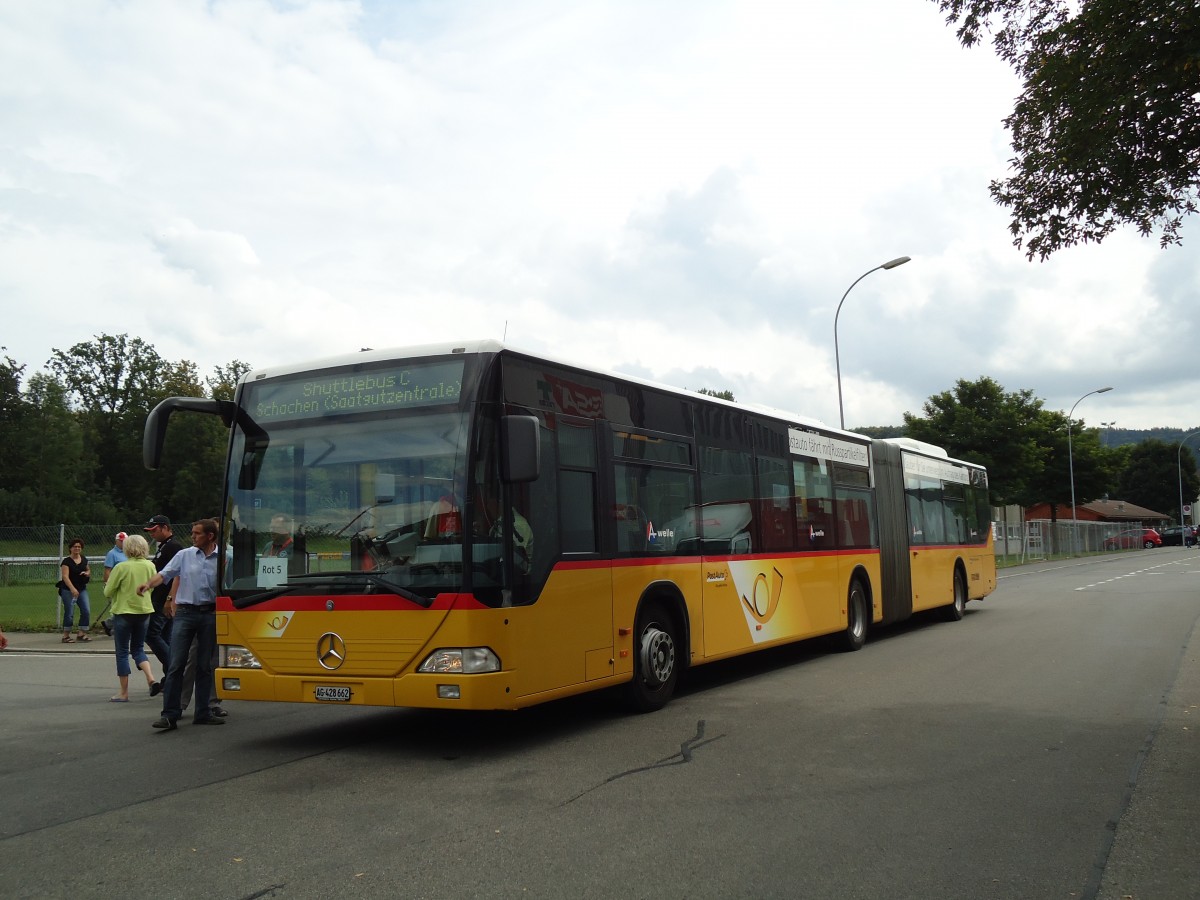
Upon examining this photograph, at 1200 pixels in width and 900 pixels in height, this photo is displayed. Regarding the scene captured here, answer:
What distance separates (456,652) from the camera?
7457 mm

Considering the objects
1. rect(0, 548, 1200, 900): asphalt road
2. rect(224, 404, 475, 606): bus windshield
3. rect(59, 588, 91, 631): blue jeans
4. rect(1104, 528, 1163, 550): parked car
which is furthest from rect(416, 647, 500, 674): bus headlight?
rect(1104, 528, 1163, 550): parked car

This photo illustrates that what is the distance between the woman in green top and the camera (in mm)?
10367

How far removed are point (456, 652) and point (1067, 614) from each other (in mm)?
15948

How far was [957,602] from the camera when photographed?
65.1ft

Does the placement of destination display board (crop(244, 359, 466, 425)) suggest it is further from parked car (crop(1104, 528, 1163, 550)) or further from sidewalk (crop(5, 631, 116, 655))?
parked car (crop(1104, 528, 1163, 550))

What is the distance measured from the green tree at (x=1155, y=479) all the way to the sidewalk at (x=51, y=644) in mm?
130157

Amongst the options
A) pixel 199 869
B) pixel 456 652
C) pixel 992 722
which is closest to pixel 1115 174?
pixel 992 722

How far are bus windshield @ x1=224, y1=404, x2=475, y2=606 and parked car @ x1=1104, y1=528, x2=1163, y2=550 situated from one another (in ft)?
298

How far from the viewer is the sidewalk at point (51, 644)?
17.3 m

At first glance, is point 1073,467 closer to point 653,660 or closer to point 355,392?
point 653,660

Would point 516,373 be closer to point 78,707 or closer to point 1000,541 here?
point 78,707

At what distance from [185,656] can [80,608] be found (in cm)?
1086

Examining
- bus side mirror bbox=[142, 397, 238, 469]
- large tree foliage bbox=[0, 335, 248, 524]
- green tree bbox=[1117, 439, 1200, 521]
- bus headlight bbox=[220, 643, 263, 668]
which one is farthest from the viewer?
green tree bbox=[1117, 439, 1200, 521]

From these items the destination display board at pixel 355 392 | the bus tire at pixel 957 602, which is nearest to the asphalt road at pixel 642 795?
the destination display board at pixel 355 392
